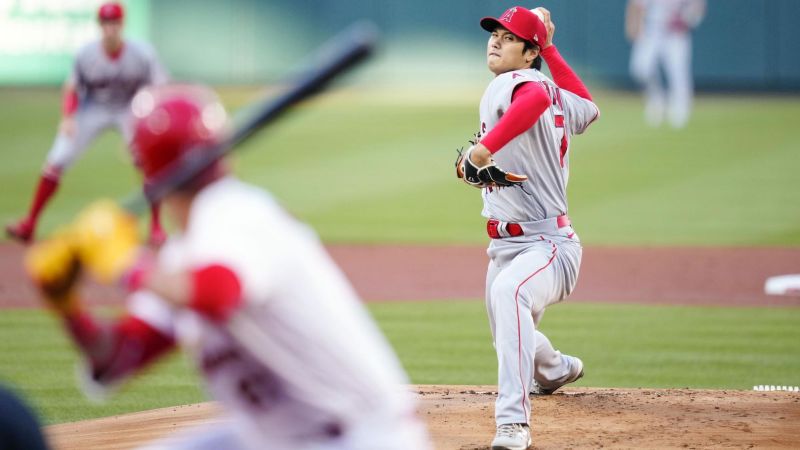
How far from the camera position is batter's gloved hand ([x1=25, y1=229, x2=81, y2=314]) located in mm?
2758

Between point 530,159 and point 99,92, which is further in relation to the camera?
point 99,92

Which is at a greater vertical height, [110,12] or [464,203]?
[110,12]

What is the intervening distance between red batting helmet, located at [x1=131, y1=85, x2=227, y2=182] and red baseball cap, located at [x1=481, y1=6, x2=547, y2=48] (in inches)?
106

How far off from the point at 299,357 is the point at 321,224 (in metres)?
9.86

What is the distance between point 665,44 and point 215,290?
1967 cm

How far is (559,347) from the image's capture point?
775cm

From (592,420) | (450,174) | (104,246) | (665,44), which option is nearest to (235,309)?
(104,246)

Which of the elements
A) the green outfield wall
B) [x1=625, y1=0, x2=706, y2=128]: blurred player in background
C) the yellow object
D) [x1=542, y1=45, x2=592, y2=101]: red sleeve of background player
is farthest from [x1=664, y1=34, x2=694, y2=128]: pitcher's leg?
the yellow object

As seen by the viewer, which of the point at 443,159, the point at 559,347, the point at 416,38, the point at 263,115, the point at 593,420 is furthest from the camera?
the point at 416,38

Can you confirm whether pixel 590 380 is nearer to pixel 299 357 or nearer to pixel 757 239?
pixel 299 357

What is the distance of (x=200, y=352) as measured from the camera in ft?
9.52

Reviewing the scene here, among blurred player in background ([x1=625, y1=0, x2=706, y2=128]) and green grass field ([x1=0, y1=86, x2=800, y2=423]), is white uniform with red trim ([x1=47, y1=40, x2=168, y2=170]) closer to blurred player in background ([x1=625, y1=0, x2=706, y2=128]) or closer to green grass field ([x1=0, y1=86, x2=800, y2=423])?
green grass field ([x1=0, y1=86, x2=800, y2=423])

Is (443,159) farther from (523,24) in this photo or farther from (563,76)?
(523,24)

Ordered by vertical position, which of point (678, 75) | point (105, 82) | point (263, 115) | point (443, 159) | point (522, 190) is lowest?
point (443, 159)
